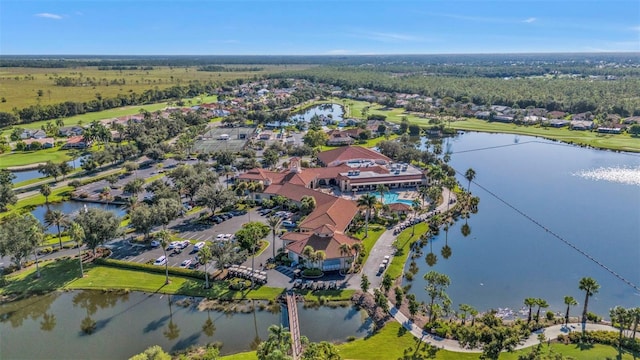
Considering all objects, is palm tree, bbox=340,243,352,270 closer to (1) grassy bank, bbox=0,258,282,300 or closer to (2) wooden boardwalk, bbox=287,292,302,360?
(2) wooden boardwalk, bbox=287,292,302,360

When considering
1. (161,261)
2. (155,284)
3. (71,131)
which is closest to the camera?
(155,284)

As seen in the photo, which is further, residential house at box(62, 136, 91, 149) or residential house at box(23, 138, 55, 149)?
residential house at box(62, 136, 91, 149)

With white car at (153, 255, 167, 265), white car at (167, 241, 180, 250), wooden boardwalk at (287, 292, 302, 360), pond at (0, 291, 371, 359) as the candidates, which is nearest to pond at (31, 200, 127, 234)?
white car at (167, 241, 180, 250)

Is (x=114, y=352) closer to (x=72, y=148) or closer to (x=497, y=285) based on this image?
(x=497, y=285)

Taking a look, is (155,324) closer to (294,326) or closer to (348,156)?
(294,326)

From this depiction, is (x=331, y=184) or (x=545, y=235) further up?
(x=331, y=184)

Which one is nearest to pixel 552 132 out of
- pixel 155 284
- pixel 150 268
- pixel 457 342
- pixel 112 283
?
pixel 457 342

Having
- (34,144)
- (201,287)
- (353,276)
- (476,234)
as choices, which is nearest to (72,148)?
(34,144)
